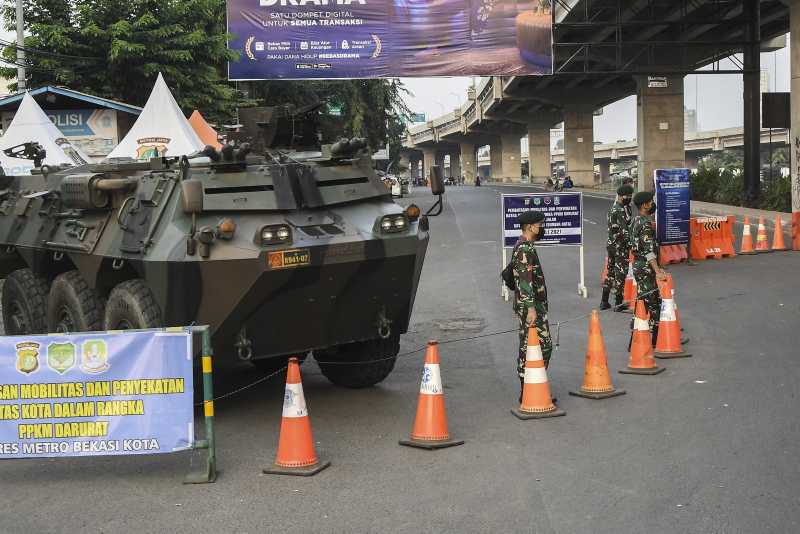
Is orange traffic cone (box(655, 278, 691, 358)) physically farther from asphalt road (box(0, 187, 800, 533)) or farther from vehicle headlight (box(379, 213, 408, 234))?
vehicle headlight (box(379, 213, 408, 234))

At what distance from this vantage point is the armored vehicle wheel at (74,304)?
369 inches

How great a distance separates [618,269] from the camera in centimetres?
1424

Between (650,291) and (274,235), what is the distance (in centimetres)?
486

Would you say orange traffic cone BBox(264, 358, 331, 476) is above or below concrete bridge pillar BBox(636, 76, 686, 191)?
below

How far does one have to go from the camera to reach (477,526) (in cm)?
587

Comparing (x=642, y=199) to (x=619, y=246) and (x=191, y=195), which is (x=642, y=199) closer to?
(x=619, y=246)

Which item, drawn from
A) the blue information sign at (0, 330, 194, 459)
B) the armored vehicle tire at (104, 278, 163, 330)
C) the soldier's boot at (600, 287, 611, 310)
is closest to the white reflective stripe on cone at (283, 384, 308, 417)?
the blue information sign at (0, 330, 194, 459)

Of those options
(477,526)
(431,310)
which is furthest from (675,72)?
(477,526)

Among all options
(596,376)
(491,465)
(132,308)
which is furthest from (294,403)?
(596,376)

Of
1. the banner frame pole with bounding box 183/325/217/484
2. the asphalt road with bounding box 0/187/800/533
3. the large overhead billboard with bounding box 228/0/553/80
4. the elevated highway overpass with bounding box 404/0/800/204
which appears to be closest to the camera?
the asphalt road with bounding box 0/187/800/533

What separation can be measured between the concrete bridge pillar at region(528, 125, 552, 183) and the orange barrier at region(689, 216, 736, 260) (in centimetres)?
5812

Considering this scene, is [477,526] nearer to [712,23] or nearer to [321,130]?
[321,130]

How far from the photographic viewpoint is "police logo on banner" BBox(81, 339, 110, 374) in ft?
22.8

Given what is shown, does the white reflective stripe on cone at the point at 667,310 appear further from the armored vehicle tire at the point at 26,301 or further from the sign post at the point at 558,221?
the armored vehicle tire at the point at 26,301
